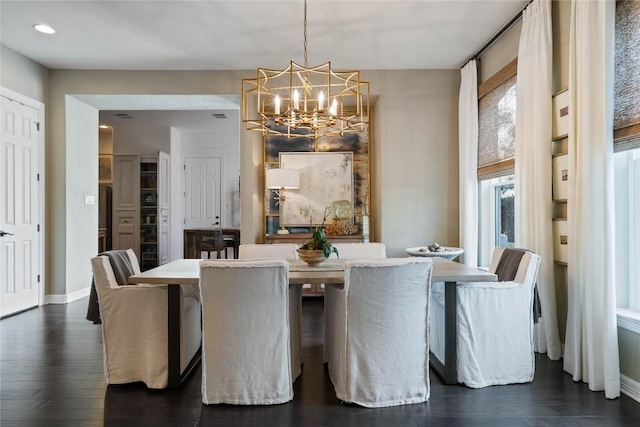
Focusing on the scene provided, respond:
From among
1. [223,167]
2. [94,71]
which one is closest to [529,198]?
[94,71]

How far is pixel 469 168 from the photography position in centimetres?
461

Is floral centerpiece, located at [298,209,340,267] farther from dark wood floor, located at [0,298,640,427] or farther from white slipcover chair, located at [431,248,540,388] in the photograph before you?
white slipcover chair, located at [431,248,540,388]

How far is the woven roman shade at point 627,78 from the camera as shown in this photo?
7.66ft

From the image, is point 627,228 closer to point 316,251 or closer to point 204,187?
point 316,251

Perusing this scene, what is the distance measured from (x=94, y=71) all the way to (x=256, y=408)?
4597 mm

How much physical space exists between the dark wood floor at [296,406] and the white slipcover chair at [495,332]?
0.10m

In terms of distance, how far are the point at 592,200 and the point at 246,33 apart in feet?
10.5

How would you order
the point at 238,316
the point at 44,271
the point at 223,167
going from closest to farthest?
the point at 238,316 < the point at 44,271 < the point at 223,167

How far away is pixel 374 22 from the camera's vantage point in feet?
12.2

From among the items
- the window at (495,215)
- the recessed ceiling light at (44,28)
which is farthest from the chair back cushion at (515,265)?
the recessed ceiling light at (44,28)

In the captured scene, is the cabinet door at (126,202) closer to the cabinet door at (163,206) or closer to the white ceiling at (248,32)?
the cabinet door at (163,206)

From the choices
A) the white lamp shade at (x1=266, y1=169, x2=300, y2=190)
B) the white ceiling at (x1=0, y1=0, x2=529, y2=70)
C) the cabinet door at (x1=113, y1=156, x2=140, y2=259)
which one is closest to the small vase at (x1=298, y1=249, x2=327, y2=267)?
the white ceiling at (x1=0, y1=0, x2=529, y2=70)

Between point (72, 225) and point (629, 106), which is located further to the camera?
point (72, 225)

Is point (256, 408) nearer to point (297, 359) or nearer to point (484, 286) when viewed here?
point (297, 359)
